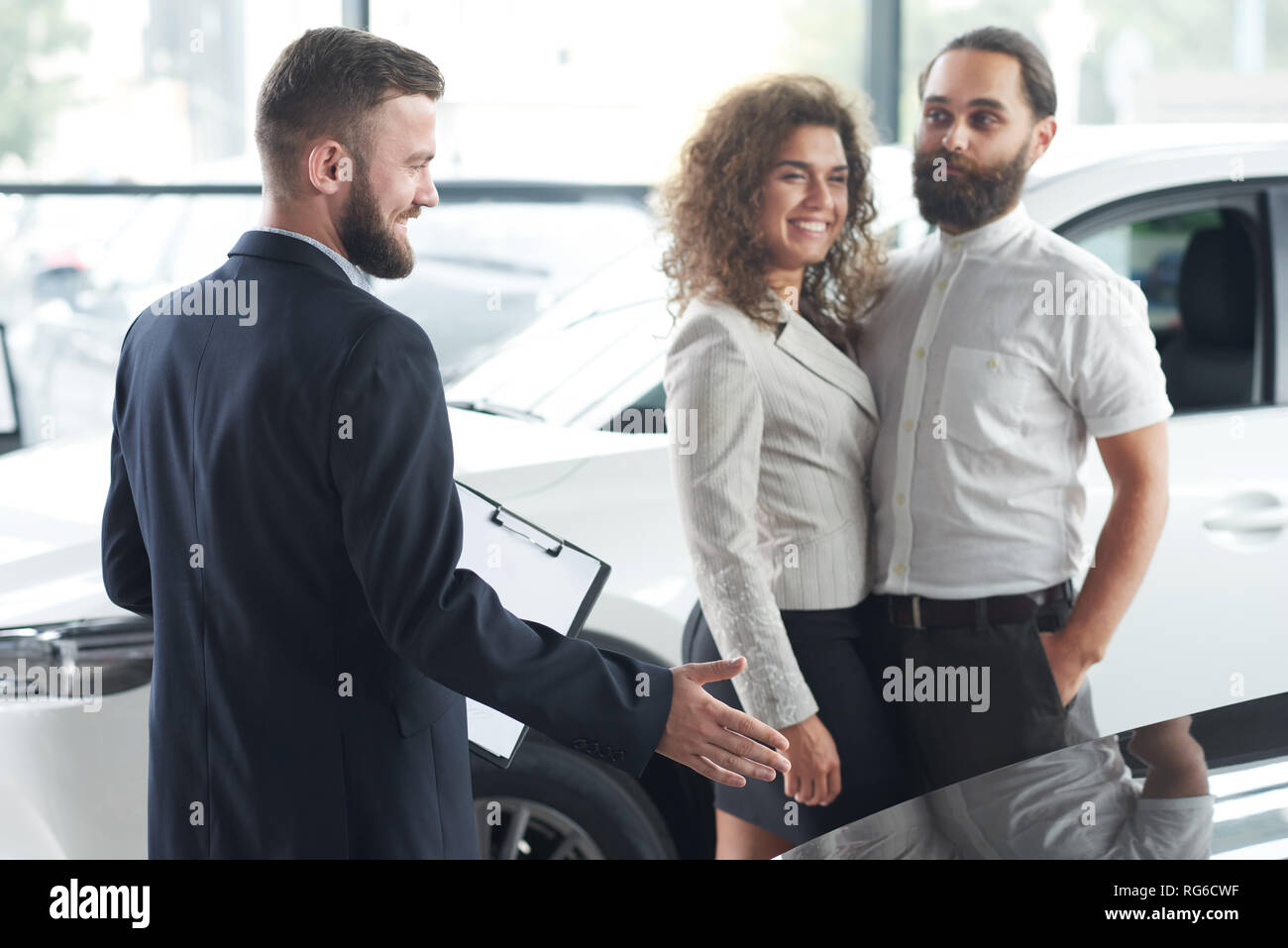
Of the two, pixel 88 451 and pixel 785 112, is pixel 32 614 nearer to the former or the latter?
pixel 88 451

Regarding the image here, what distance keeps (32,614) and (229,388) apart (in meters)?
1.01

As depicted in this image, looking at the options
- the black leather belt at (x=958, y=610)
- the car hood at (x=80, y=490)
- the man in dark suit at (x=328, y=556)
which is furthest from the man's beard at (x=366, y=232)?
the black leather belt at (x=958, y=610)

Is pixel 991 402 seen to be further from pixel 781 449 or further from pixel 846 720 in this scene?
pixel 846 720

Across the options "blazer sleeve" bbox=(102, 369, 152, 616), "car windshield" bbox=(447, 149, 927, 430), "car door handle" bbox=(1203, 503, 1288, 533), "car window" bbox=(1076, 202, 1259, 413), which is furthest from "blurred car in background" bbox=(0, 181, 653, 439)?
"blazer sleeve" bbox=(102, 369, 152, 616)

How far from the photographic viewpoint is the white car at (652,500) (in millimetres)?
Result: 2168

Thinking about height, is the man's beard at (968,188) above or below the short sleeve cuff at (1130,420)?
above

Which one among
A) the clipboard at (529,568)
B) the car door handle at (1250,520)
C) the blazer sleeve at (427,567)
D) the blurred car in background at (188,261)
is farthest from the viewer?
the blurred car in background at (188,261)

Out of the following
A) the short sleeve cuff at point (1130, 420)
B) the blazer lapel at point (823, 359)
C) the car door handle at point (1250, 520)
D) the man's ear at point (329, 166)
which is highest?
the man's ear at point (329, 166)

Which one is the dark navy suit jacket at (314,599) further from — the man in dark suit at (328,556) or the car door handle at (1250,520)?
the car door handle at (1250,520)

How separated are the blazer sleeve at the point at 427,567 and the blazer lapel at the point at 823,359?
2.57 ft

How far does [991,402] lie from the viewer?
210 cm

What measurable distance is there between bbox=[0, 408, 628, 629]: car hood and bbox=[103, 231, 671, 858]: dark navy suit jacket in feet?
2.43
